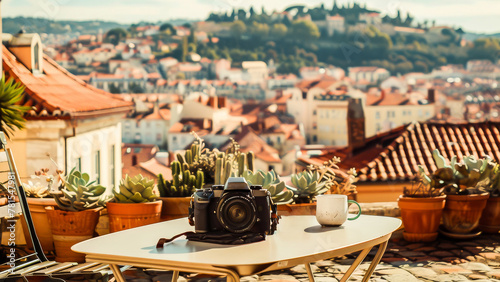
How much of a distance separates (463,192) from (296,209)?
1205 mm

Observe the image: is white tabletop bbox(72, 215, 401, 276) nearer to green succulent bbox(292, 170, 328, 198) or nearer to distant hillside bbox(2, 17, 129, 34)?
green succulent bbox(292, 170, 328, 198)

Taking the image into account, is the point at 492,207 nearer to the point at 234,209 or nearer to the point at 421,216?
the point at 421,216

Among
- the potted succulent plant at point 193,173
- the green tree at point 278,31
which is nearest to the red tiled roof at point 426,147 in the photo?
the potted succulent plant at point 193,173

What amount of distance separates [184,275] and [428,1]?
6600 cm

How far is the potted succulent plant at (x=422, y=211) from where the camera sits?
3432 millimetres

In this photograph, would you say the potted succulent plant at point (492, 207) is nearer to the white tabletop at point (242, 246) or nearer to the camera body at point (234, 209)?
the white tabletop at point (242, 246)

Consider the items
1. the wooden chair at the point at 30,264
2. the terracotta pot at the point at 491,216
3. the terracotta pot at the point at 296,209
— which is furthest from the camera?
the terracotta pot at the point at 491,216

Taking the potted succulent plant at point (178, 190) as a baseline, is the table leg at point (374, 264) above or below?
below

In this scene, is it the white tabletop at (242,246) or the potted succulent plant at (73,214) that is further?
the potted succulent plant at (73,214)

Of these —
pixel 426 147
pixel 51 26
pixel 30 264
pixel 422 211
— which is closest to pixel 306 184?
pixel 422 211

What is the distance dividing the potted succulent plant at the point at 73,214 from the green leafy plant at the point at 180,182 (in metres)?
0.32

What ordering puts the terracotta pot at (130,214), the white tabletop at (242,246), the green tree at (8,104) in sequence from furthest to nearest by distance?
1. the green tree at (8,104)
2. the terracotta pot at (130,214)
3. the white tabletop at (242,246)

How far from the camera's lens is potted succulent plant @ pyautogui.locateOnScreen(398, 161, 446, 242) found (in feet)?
11.3

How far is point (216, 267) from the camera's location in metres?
1.28
